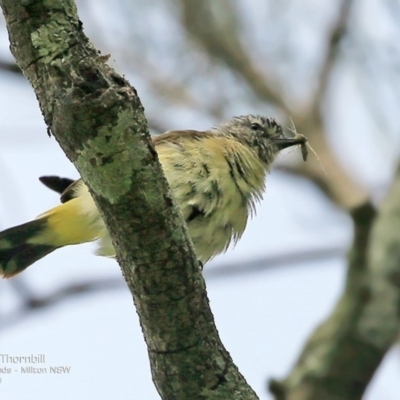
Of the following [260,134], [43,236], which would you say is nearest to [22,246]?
[43,236]

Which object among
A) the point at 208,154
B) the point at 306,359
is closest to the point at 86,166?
the point at 208,154

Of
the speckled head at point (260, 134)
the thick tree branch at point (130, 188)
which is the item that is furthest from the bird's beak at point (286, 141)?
the thick tree branch at point (130, 188)

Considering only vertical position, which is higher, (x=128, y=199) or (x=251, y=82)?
(x=251, y=82)

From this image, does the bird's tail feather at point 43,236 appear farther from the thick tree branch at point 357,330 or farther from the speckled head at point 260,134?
the thick tree branch at point 357,330

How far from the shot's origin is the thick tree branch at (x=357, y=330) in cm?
443

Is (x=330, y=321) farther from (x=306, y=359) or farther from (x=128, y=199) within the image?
(x=128, y=199)

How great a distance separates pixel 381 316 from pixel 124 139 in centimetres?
270

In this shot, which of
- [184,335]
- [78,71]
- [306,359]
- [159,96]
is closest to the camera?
[78,71]

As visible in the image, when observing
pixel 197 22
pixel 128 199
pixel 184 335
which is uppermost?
pixel 197 22

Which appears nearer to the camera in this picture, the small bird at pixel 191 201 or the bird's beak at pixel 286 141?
the small bird at pixel 191 201

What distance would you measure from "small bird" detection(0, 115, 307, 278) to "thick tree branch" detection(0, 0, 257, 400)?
1.08 m

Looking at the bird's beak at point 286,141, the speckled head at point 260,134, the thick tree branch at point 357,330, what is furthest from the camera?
the bird's beak at point 286,141

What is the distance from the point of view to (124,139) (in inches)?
96.5

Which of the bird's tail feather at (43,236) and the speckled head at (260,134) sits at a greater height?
the speckled head at (260,134)
